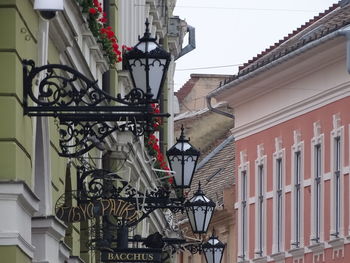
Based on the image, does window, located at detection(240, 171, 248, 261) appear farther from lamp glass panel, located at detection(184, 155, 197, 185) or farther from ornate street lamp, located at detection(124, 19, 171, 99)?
ornate street lamp, located at detection(124, 19, 171, 99)

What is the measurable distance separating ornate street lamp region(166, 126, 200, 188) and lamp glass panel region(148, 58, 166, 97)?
265 inches

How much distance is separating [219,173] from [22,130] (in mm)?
40997

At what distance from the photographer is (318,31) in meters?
43.6

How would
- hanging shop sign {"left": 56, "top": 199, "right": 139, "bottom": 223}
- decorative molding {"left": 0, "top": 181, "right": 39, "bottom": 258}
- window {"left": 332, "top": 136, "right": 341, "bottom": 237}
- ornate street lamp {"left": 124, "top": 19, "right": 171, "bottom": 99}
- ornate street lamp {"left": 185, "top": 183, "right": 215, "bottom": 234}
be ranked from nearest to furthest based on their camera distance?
decorative molding {"left": 0, "top": 181, "right": 39, "bottom": 258} < ornate street lamp {"left": 124, "top": 19, "right": 171, "bottom": 99} < hanging shop sign {"left": 56, "top": 199, "right": 139, "bottom": 223} < ornate street lamp {"left": 185, "top": 183, "right": 215, "bottom": 234} < window {"left": 332, "top": 136, "right": 341, "bottom": 237}

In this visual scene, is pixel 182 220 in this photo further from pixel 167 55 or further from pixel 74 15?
pixel 167 55

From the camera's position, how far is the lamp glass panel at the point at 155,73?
52.5 feet

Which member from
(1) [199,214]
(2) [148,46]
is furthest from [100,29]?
(2) [148,46]

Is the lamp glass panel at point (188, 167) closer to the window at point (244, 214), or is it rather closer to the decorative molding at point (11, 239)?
the decorative molding at point (11, 239)

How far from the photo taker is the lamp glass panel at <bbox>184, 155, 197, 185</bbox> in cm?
2288

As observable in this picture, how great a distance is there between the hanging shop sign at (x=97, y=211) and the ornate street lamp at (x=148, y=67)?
227cm

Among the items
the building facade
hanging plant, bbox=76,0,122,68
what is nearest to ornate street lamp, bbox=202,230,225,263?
hanging plant, bbox=76,0,122,68

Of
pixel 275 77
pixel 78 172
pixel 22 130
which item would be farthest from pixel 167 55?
pixel 275 77

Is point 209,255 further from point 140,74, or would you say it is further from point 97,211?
point 140,74

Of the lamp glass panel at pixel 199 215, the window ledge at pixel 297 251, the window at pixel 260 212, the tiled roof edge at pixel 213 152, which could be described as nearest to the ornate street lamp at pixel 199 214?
the lamp glass panel at pixel 199 215
